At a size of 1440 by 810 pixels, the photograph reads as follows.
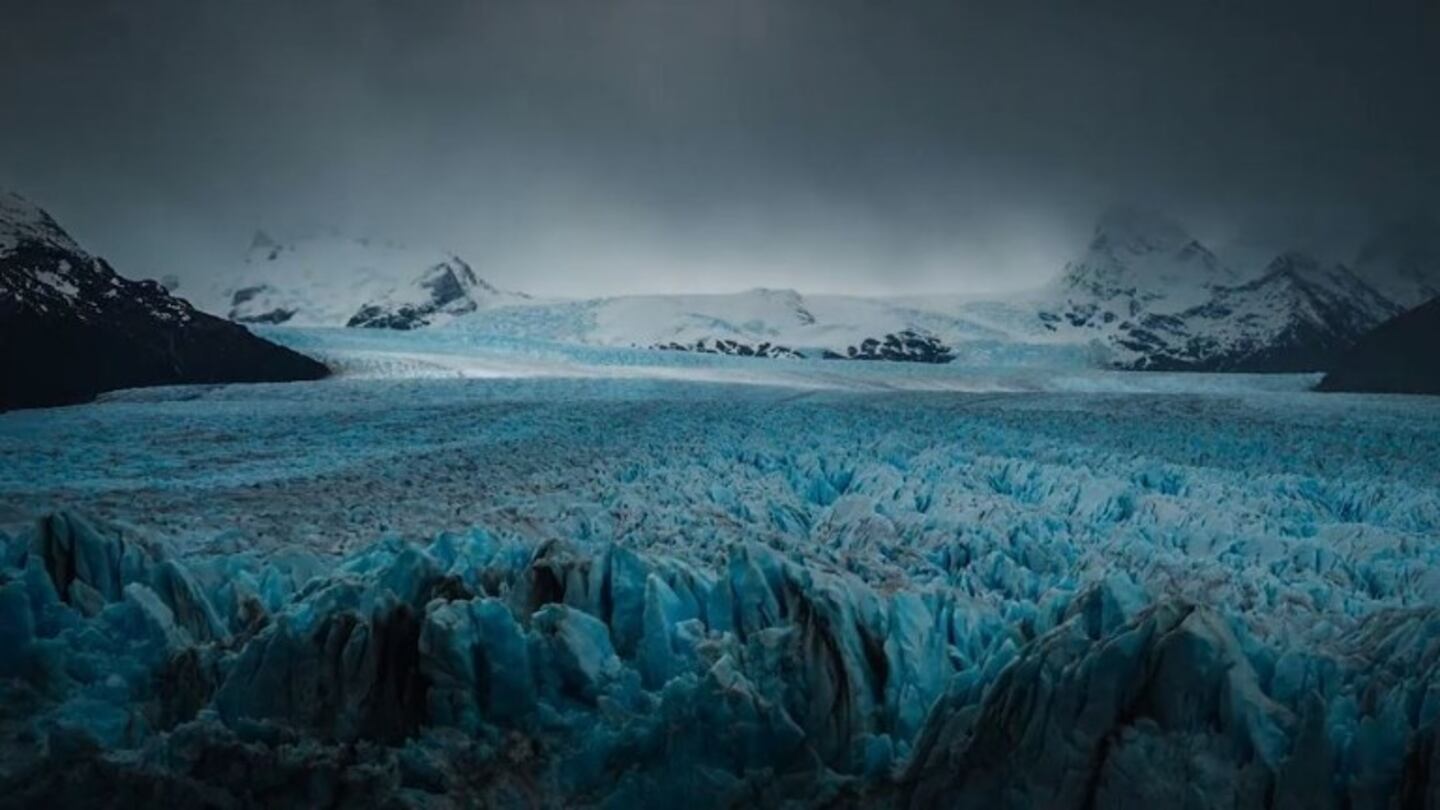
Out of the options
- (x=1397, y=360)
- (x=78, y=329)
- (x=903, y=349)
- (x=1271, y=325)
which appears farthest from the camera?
(x=1271, y=325)

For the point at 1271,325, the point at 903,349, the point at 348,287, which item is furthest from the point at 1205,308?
the point at 348,287

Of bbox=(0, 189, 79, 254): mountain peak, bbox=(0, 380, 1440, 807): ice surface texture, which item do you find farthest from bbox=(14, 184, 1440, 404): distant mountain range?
bbox=(0, 380, 1440, 807): ice surface texture

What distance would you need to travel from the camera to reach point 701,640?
6.76 m

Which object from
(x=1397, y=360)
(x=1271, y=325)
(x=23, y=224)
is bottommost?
(x=1397, y=360)

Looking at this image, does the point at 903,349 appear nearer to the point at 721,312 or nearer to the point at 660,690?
the point at 721,312

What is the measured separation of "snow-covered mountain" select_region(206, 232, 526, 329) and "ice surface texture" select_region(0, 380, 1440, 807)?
73007mm

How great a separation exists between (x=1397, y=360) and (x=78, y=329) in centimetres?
3225

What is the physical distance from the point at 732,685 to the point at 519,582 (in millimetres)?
1689

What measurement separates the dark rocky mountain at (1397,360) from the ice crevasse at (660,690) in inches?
1068

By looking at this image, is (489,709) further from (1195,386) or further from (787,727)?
(1195,386)

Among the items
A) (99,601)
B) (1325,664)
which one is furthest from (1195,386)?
(99,601)

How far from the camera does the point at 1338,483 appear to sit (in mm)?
10859

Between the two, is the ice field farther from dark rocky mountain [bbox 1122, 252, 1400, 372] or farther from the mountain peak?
dark rocky mountain [bbox 1122, 252, 1400, 372]

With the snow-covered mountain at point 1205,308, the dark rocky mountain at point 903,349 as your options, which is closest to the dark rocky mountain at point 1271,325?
the snow-covered mountain at point 1205,308
